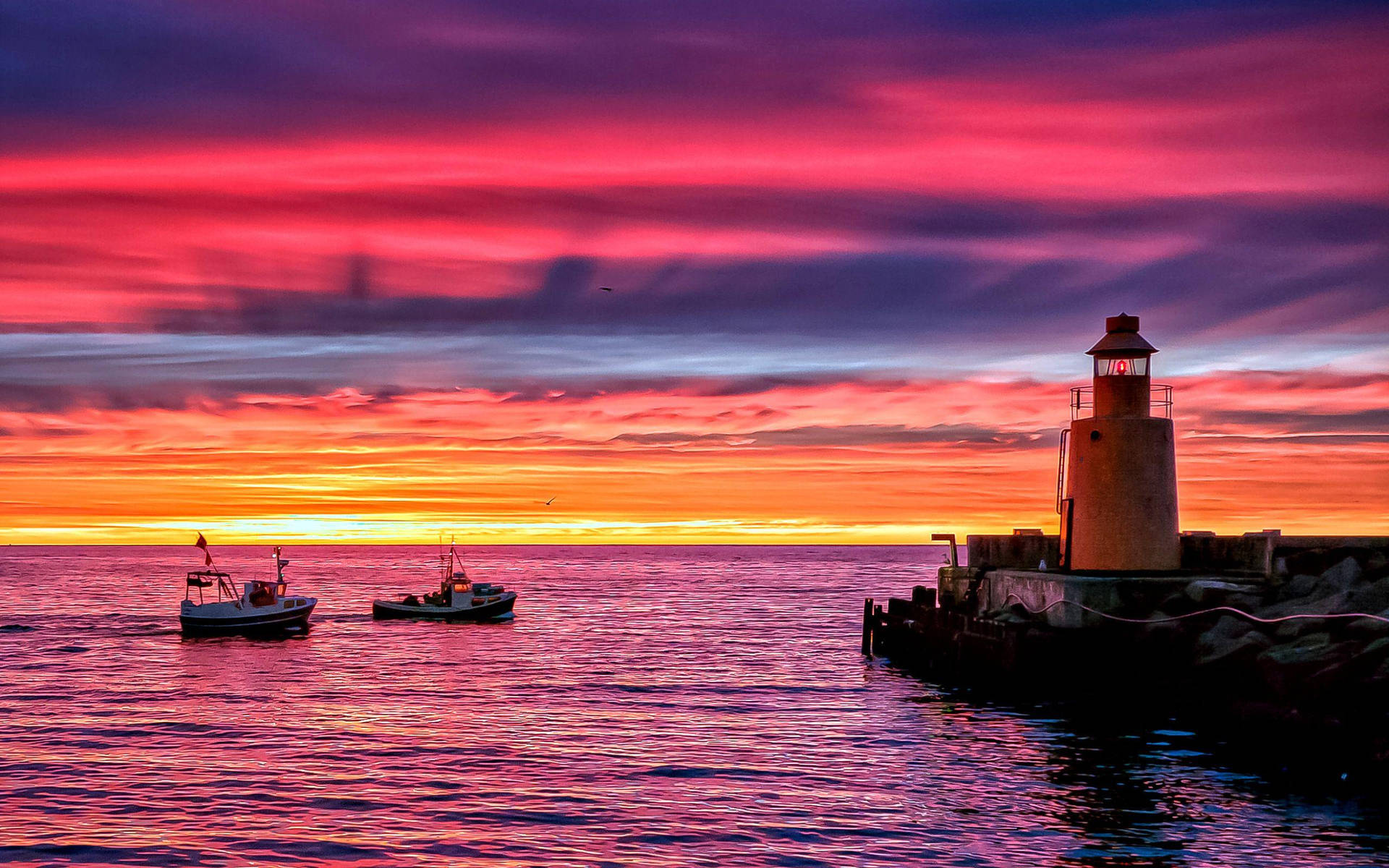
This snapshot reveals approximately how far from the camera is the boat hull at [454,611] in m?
77.6

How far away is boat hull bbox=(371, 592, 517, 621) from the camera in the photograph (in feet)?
255

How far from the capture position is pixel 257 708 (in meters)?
37.7

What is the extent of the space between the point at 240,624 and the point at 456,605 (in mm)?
14775

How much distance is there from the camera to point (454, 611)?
77.4 meters

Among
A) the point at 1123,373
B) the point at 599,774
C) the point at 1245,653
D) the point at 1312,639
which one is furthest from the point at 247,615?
the point at 1312,639

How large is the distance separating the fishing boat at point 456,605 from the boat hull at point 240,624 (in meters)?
12.0

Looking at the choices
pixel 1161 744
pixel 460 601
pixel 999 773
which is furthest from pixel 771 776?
pixel 460 601

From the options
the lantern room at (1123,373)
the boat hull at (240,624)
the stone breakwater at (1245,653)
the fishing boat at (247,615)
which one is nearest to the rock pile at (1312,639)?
the stone breakwater at (1245,653)

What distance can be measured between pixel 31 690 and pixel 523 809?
2812cm

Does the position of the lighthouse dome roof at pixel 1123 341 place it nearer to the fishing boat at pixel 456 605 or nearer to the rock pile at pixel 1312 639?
the rock pile at pixel 1312 639

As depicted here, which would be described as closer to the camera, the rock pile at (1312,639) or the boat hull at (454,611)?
the rock pile at (1312,639)

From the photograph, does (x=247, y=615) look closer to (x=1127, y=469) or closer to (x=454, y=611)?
(x=454, y=611)

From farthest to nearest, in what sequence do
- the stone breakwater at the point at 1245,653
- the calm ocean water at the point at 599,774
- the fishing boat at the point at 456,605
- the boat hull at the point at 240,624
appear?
the fishing boat at the point at 456,605
the boat hull at the point at 240,624
the stone breakwater at the point at 1245,653
the calm ocean water at the point at 599,774

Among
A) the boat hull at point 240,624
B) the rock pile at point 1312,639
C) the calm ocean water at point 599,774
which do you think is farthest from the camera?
the boat hull at point 240,624
